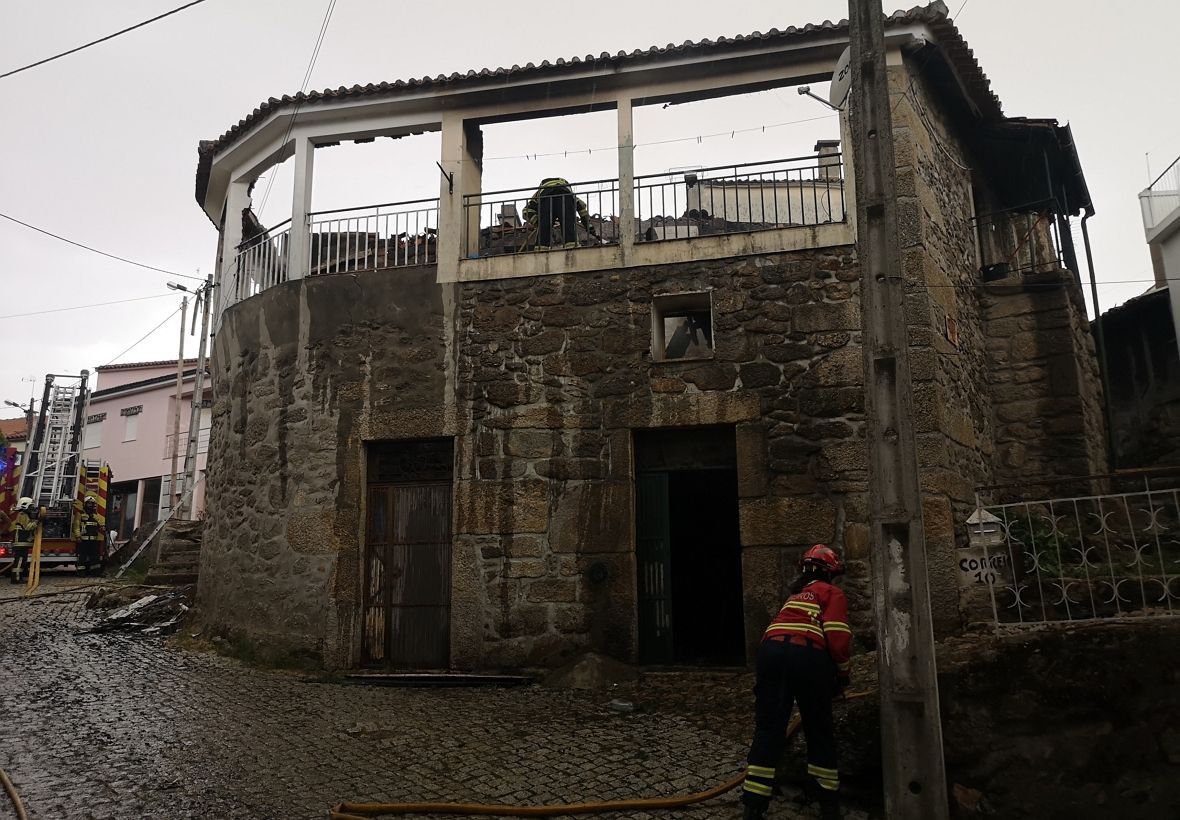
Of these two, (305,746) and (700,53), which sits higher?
A: (700,53)

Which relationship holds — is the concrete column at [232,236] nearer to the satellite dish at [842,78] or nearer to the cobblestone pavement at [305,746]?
the cobblestone pavement at [305,746]

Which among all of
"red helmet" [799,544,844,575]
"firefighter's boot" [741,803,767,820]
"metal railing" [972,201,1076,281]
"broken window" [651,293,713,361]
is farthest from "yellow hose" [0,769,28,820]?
"metal railing" [972,201,1076,281]

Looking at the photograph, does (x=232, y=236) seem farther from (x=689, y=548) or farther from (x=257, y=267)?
(x=689, y=548)

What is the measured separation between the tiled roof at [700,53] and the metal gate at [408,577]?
167 inches

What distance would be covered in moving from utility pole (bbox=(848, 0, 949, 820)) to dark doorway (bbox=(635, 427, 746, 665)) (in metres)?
3.72

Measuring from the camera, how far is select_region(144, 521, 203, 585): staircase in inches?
496

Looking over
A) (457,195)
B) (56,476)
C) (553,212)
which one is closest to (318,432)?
(457,195)

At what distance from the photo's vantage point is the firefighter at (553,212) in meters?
8.97

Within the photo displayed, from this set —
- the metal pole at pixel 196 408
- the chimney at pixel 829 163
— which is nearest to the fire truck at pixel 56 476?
the metal pole at pixel 196 408

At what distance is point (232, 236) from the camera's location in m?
10.9

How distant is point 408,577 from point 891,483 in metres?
5.58

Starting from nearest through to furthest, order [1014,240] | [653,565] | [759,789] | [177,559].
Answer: [759,789] → [653,565] → [1014,240] → [177,559]

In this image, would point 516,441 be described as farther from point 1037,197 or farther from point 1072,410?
point 1037,197

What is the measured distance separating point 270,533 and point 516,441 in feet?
9.68
